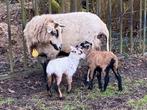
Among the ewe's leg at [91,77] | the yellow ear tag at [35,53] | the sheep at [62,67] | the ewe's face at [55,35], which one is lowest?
the ewe's leg at [91,77]

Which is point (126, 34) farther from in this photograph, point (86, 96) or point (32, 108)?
point (32, 108)

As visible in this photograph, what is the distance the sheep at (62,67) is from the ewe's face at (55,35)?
0.29 meters

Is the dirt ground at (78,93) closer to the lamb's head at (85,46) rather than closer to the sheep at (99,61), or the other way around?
the sheep at (99,61)

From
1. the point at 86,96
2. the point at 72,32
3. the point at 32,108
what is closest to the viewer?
the point at 32,108

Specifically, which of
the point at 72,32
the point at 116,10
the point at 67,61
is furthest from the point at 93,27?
the point at 116,10

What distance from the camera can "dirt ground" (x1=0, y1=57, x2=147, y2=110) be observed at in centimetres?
555

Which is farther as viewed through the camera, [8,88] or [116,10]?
[116,10]

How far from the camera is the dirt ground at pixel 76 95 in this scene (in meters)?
5.55

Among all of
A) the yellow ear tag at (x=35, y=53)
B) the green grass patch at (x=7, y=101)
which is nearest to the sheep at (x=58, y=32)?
Answer: the yellow ear tag at (x=35, y=53)

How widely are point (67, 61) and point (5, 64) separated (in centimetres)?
205

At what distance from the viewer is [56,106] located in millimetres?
5535

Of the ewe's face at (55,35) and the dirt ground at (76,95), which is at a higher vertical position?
the ewe's face at (55,35)

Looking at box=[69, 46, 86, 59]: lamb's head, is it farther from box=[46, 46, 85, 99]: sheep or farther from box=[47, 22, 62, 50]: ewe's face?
box=[47, 22, 62, 50]: ewe's face

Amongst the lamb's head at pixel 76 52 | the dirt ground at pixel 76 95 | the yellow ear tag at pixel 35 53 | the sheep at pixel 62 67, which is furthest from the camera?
the yellow ear tag at pixel 35 53
